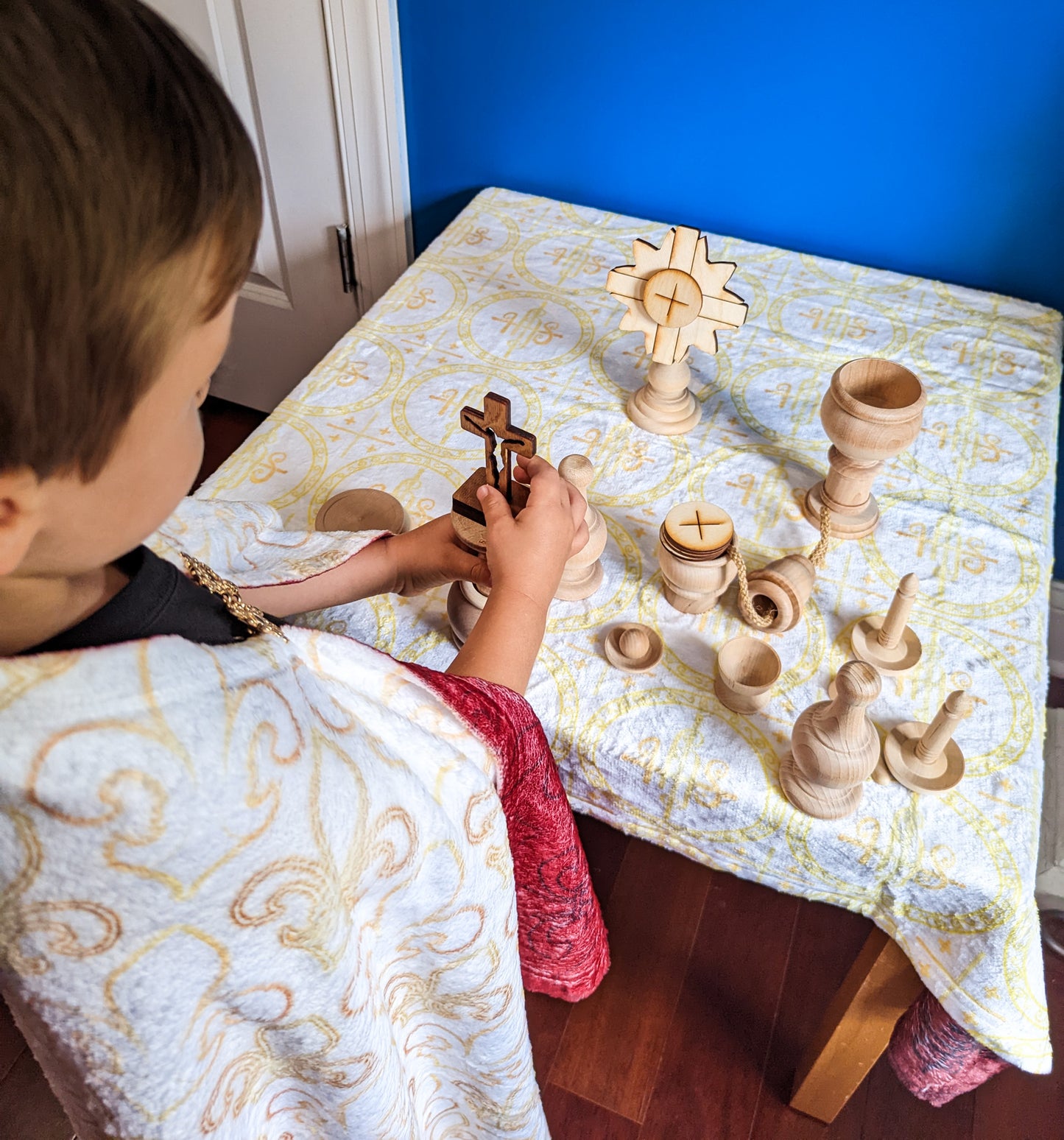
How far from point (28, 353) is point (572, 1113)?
116 cm

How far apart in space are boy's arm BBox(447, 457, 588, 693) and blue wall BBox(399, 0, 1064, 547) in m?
0.82

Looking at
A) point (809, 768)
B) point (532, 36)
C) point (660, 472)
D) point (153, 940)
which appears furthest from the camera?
point (532, 36)

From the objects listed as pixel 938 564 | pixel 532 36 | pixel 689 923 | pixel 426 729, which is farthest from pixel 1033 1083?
pixel 532 36

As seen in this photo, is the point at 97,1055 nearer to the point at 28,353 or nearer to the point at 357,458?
the point at 28,353

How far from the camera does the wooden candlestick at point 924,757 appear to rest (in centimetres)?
Answer: 69

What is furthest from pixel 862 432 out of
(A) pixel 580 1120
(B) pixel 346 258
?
(B) pixel 346 258

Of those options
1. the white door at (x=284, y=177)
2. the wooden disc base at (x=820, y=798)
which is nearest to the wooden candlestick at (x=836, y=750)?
the wooden disc base at (x=820, y=798)

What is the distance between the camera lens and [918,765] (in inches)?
27.6

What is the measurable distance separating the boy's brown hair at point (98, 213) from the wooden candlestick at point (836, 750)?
503 millimetres

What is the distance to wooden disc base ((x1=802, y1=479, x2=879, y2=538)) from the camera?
2.91ft

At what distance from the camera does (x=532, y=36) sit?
4.17ft

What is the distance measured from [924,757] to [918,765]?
1 centimetres

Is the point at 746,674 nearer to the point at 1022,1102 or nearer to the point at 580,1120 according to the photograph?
the point at 580,1120

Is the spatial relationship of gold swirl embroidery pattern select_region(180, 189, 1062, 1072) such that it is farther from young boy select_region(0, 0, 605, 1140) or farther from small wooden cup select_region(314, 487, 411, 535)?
young boy select_region(0, 0, 605, 1140)
